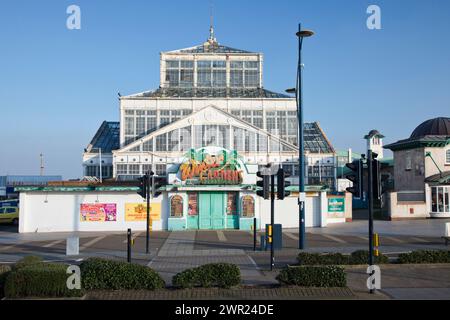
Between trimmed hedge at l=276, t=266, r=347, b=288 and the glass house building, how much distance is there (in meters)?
31.0

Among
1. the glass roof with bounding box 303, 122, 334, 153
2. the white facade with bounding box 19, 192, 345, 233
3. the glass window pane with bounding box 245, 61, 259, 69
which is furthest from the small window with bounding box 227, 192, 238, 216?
the glass window pane with bounding box 245, 61, 259, 69

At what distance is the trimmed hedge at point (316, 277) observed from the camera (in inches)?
454

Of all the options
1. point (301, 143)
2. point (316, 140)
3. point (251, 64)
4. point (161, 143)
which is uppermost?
point (251, 64)

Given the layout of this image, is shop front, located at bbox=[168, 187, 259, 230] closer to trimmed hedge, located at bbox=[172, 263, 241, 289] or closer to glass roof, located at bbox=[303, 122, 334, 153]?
trimmed hedge, located at bbox=[172, 263, 241, 289]

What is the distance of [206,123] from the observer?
50312 mm

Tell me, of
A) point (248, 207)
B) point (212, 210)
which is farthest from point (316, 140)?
point (212, 210)

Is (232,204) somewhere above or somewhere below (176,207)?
above

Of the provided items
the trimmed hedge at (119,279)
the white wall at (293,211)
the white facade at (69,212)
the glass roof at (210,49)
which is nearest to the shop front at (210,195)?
the white facade at (69,212)

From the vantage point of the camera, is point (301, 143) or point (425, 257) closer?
point (425, 257)

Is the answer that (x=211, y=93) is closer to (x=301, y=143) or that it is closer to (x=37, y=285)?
(x=301, y=143)

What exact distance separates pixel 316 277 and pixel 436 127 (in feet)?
140

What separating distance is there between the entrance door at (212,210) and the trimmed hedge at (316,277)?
66.4 ft

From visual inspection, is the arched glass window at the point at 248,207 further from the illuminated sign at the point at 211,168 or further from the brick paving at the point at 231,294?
the brick paving at the point at 231,294

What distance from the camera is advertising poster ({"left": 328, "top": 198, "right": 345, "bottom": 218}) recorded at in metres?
36.1
